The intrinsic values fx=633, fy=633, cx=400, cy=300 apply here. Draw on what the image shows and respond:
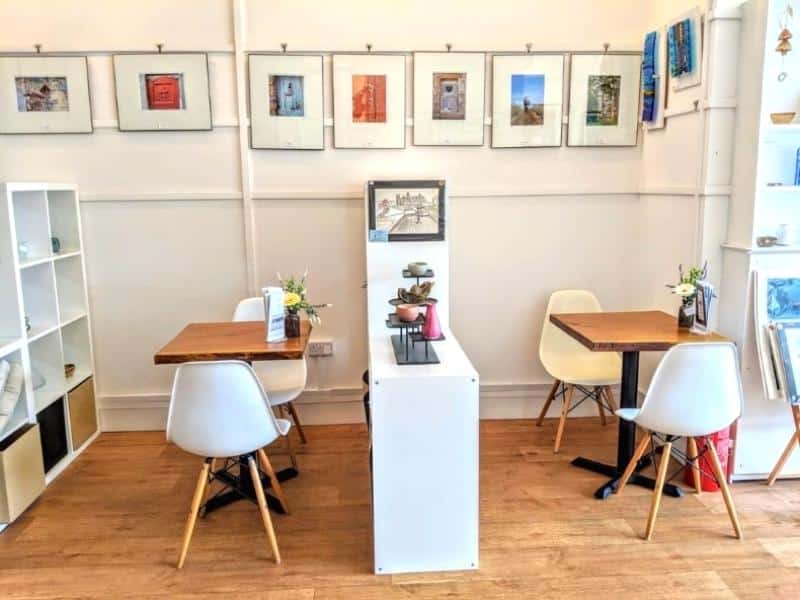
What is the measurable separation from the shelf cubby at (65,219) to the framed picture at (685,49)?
337cm

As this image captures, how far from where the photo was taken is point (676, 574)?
2.40 metres

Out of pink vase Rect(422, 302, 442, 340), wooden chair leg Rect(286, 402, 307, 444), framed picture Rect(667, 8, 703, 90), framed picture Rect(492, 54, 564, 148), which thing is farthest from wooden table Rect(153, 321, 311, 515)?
Result: framed picture Rect(667, 8, 703, 90)

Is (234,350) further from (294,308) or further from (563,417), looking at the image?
(563,417)

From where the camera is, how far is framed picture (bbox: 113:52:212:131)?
358 centimetres

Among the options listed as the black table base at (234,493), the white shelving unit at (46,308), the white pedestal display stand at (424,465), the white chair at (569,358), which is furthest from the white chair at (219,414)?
the white chair at (569,358)

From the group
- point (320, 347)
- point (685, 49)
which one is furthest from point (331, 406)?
point (685, 49)

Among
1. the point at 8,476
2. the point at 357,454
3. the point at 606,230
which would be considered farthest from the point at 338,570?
the point at 606,230

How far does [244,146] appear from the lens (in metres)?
3.67

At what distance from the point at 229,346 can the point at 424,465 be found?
3.22 ft

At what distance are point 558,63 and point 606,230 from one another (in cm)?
104

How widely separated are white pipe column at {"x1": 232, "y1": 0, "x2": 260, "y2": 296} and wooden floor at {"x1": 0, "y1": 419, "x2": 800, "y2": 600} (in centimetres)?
116

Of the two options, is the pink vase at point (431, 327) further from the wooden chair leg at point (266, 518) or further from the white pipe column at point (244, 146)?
the white pipe column at point (244, 146)

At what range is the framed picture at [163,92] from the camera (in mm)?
3576

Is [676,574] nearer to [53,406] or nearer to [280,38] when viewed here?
[53,406]
